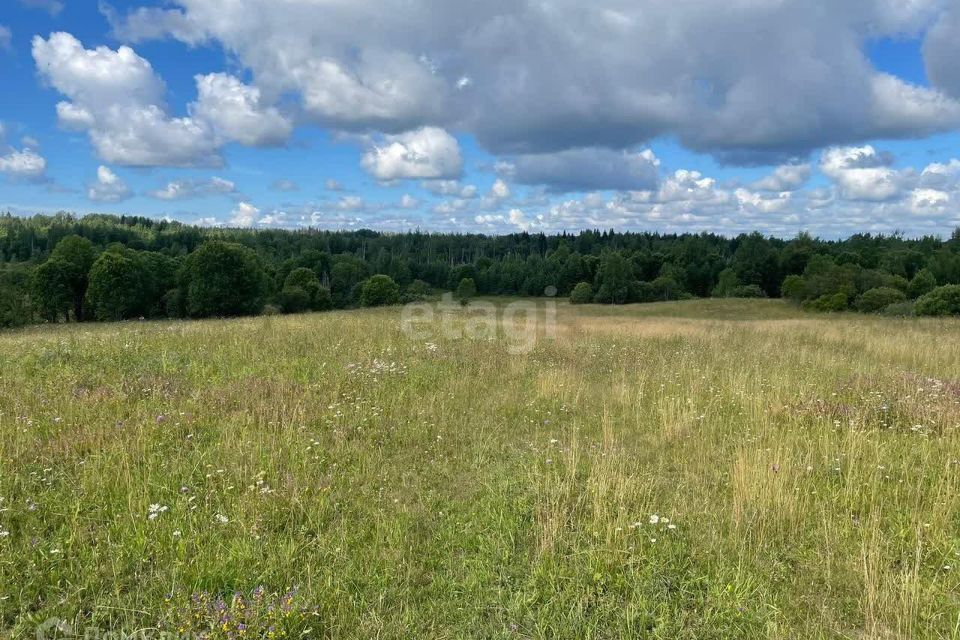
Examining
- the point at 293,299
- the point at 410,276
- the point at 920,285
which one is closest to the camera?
the point at 920,285

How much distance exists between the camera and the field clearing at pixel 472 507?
3244 mm

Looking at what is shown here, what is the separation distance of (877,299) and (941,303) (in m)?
11.3

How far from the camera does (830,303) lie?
4956 centimetres

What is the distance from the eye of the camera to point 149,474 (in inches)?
193

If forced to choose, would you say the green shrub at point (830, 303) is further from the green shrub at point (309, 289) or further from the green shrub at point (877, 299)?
the green shrub at point (309, 289)

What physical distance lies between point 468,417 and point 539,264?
11405cm

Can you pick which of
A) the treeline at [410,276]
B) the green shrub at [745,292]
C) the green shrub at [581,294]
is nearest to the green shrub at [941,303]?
the treeline at [410,276]

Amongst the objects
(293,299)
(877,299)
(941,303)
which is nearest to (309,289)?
(293,299)

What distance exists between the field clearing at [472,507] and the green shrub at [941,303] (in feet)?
122

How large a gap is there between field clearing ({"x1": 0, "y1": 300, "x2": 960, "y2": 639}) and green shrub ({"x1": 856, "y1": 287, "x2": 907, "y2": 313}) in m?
47.9

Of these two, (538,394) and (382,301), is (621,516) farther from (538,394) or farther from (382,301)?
(382,301)

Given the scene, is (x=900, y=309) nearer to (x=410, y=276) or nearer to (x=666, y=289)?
(x=666, y=289)

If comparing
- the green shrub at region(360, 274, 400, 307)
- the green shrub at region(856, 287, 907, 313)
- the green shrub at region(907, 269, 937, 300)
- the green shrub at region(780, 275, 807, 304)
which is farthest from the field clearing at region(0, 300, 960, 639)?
the green shrub at region(360, 274, 400, 307)

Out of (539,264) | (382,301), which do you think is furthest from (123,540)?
(539,264)
